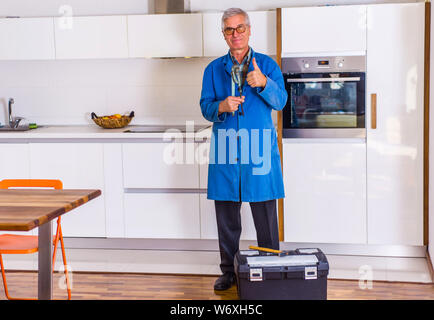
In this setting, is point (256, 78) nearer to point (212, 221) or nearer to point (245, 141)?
point (245, 141)

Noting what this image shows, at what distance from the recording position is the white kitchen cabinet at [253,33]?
462 cm

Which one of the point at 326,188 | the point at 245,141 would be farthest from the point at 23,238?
the point at 326,188

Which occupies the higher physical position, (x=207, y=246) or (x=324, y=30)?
(x=324, y=30)

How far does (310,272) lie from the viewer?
10.4 ft

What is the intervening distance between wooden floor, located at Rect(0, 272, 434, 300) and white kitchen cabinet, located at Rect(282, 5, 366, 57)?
1.61 meters

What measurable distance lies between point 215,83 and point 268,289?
1.27 m

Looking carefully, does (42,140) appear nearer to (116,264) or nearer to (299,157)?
(116,264)

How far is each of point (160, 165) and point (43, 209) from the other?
7.22 ft

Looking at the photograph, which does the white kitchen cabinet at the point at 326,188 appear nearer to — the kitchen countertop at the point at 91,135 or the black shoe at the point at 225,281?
the kitchen countertop at the point at 91,135

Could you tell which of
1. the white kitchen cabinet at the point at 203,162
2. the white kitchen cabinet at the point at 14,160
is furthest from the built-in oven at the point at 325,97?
the white kitchen cabinet at the point at 14,160

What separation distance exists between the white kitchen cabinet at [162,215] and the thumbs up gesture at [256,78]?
1.44 metres

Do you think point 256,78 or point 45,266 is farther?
point 256,78

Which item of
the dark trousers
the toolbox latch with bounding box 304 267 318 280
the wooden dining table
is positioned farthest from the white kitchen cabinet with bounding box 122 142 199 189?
the wooden dining table

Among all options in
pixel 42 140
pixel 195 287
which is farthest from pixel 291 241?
pixel 42 140
